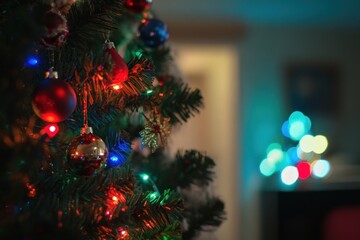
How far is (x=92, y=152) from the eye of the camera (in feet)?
1.65

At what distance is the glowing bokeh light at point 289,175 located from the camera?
7.49 feet

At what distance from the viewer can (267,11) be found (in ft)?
8.29

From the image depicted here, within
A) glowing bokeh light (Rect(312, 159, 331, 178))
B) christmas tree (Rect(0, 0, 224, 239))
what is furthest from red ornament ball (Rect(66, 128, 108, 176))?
glowing bokeh light (Rect(312, 159, 331, 178))

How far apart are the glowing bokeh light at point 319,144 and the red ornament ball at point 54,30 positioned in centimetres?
214

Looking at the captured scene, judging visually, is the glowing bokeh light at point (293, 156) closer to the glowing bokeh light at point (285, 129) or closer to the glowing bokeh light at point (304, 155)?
the glowing bokeh light at point (304, 155)

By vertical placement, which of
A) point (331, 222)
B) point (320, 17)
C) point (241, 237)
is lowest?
point (241, 237)

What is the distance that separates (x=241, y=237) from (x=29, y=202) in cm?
222

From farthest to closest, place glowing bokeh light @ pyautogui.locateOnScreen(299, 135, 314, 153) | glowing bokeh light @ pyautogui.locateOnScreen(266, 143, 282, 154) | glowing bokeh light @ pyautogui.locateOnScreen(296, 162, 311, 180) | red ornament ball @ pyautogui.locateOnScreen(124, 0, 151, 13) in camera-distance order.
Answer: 1. glowing bokeh light @ pyautogui.locateOnScreen(266, 143, 282, 154)
2. glowing bokeh light @ pyautogui.locateOnScreen(299, 135, 314, 153)
3. glowing bokeh light @ pyautogui.locateOnScreen(296, 162, 311, 180)
4. red ornament ball @ pyautogui.locateOnScreen(124, 0, 151, 13)

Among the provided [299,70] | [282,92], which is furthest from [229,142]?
[299,70]

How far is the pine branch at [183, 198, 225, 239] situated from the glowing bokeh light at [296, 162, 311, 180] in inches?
60.3

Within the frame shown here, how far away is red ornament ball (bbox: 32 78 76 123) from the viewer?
1.46 ft

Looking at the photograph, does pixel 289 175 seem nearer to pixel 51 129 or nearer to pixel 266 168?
pixel 266 168

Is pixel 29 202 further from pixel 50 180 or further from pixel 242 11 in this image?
pixel 242 11

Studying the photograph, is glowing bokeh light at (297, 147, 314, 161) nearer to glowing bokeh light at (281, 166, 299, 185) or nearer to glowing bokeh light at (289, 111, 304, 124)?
glowing bokeh light at (281, 166, 299, 185)
